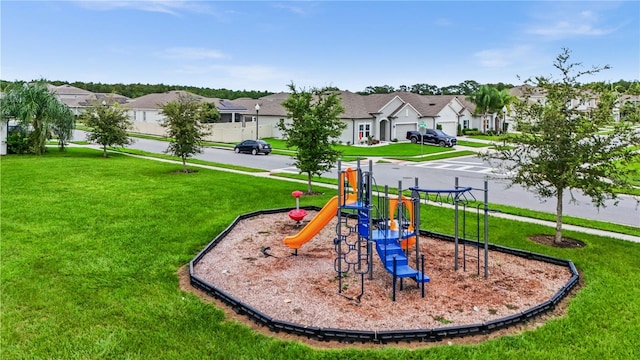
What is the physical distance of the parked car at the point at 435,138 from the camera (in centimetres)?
4103

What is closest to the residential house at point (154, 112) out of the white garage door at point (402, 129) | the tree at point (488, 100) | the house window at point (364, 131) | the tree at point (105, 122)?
the house window at point (364, 131)

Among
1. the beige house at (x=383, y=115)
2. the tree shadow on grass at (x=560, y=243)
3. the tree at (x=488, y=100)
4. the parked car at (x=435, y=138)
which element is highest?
the tree at (x=488, y=100)

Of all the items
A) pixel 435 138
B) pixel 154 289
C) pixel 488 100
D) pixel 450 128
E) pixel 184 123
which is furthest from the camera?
pixel 488 100

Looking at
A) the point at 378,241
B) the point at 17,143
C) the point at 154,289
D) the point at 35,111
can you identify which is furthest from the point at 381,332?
the point at 17,143

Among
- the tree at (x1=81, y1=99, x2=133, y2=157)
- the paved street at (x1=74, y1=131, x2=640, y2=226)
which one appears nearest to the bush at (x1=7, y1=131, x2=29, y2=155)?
the tree at (x1=81, y1=99, x2=133, y2=157)

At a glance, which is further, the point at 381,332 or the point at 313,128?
the point at 313,128

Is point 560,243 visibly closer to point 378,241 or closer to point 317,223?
point 378,241

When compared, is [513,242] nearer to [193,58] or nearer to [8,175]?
[8,175]

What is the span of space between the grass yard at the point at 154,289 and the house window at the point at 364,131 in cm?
2613

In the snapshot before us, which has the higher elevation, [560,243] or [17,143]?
[17,143]

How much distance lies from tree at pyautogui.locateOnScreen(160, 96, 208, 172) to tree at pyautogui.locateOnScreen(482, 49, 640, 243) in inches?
613

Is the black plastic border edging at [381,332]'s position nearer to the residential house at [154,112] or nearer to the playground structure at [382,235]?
the playground structure at [382,235]

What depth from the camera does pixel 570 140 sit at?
34.3 ft

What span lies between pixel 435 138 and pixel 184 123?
2689 centimetres
